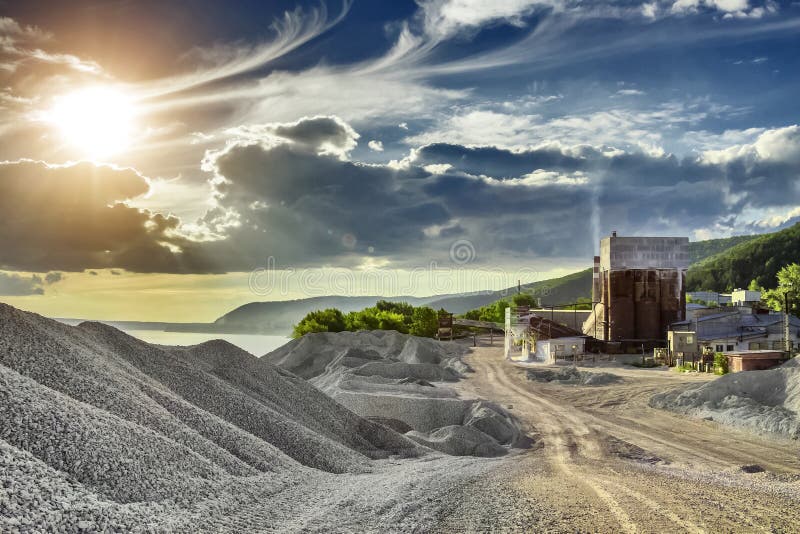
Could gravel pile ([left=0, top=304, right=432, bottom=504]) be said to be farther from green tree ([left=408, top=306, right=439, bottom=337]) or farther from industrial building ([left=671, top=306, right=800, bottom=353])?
green tree ([left=408, top=306, right=439, bottom=337])

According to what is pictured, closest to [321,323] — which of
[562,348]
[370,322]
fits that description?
[370,322]

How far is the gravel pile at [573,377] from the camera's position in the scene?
126 feet

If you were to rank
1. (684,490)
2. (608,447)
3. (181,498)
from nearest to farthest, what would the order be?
(181,498) → (684,490) → (608,447)

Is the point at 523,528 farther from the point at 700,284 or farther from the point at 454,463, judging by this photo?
the point at 700,284

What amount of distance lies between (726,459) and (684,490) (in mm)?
7892

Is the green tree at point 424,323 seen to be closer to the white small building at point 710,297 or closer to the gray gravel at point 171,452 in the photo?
the white small building at point 710,297

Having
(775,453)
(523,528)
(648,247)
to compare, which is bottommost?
(775,453)

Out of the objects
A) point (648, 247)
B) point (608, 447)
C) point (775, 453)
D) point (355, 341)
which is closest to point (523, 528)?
point (608, 447)

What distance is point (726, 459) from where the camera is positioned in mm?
20719

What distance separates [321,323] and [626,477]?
48776mm

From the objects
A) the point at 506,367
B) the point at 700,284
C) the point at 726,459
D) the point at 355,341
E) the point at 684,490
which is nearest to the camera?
the point at 684,490

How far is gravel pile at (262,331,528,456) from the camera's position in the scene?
72.5ft

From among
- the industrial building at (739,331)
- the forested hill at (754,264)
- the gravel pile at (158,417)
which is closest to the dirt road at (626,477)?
the gravel pile at (158,417)

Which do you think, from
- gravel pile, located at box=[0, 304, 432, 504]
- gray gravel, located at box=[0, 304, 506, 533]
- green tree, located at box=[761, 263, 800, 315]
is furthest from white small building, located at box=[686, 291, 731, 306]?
gray gravel, located at box=[0, 304, 506, 533]
